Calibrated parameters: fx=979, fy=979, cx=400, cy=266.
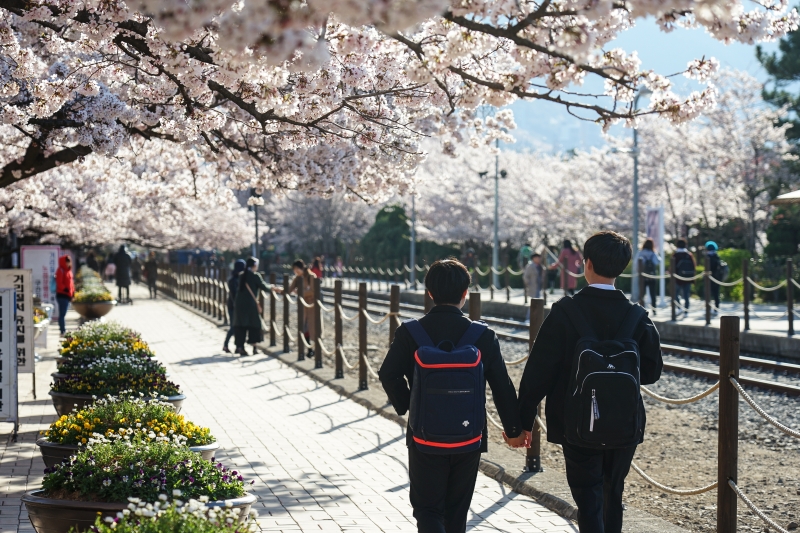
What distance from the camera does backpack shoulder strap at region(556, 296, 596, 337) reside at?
4.42 meters

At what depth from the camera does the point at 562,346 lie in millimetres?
4527

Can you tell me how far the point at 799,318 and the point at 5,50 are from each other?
17436 mm

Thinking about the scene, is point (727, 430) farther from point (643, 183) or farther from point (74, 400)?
point (643, 183)

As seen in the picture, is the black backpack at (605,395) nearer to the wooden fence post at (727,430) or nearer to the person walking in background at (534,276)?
the wooden fence post at (727,430)

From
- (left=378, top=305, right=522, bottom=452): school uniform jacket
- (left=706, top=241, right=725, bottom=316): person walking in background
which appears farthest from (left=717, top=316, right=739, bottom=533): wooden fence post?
(left=706, top=241, right=725, bottom=316): person walking in background

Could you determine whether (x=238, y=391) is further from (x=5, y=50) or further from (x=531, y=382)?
(x=531, y=382)

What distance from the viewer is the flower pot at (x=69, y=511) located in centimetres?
444

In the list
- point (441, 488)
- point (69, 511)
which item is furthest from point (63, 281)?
point (441, 488)

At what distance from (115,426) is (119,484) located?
→ 65.6 inches

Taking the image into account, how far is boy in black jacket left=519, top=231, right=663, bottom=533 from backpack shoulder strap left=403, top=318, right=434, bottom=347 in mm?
502

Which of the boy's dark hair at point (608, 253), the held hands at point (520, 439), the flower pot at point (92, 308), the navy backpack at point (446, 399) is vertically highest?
the boy's dark hair at point (608, 253)

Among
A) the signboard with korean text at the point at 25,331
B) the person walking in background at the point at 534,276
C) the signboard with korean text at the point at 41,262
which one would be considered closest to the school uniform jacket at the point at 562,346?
the signboard with korean text at the point at 25,331

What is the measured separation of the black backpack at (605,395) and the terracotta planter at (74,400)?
4.85 metres

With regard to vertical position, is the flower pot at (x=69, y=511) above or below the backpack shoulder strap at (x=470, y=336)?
below
